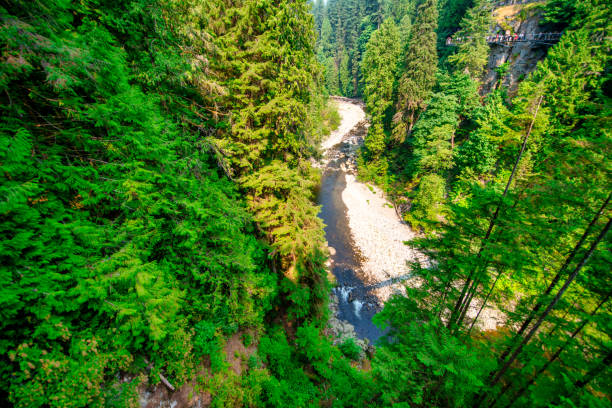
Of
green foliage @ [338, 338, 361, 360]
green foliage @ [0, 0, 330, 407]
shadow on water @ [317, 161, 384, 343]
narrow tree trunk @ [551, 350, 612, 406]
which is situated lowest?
shadow on water @ [317, 161, 384, 343]

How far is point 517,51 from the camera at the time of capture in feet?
79.6

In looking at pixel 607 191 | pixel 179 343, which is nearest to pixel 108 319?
pixel 179 343

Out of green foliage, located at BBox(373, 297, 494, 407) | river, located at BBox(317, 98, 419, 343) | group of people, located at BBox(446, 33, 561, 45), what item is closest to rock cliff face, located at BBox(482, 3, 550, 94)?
group of people, located at BBox(446, 33, 561, 45)

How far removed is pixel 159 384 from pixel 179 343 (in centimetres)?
77

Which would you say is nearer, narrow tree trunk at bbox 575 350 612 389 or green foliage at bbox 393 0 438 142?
narrow tree trunk at bbox 575 350 612 389

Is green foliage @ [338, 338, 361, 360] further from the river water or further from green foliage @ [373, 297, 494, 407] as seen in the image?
green foliage @ [373, 297, 494, 407]

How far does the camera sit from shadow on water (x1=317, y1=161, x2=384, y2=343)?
13.9 m

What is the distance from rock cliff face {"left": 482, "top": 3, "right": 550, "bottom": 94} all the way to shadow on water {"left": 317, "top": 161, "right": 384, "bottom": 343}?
21.8 metres

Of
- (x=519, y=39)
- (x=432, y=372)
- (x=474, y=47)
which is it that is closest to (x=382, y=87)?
(x=474, y=47)

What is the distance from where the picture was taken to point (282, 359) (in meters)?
7.79

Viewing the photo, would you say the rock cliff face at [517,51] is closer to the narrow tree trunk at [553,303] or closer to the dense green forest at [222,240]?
the dense green forest at [222,240]

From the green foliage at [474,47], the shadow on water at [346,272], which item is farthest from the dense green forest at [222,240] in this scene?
the green foliage at [474,47]

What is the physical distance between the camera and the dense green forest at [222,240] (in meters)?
2.86

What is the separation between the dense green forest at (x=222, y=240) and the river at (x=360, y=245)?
3864 millimetres
